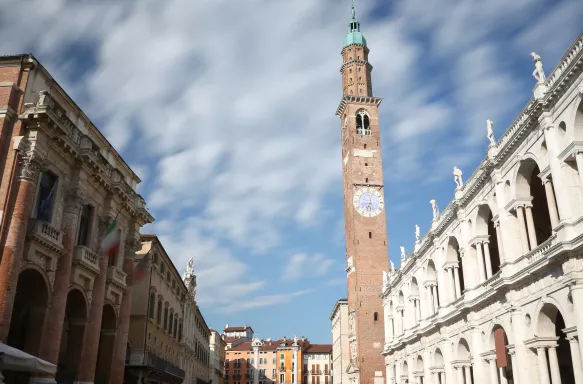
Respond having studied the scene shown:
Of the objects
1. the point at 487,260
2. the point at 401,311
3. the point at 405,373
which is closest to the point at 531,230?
the point at 487,260

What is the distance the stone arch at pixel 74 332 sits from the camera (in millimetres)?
24078

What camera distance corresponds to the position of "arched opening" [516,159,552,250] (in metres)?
24.9

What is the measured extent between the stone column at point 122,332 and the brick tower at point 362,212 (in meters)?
35.5

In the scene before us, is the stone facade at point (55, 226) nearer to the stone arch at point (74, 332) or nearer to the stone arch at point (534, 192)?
the stone arch at point (74, 332)

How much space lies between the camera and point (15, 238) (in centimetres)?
1902

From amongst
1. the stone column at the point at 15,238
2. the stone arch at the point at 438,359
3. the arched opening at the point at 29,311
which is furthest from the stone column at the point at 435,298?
the stone column at the point at 15,238

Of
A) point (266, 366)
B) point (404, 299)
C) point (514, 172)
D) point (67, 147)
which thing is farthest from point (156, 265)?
point (266, 366)

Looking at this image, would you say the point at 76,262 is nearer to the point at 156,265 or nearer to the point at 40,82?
the point at 40,82

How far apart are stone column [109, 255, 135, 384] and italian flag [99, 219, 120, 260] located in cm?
319

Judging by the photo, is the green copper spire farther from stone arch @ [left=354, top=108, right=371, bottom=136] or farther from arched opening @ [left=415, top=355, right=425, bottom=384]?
arched opening @ [left=415, top=355, right=425, bottom=384]

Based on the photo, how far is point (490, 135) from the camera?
28.1 metres

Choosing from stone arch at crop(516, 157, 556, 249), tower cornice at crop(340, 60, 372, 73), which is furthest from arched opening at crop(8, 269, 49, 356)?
tower cornice at crop(340, 60, 372, 73)

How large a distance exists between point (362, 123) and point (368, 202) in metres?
10.8

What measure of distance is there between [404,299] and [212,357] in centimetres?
5432
